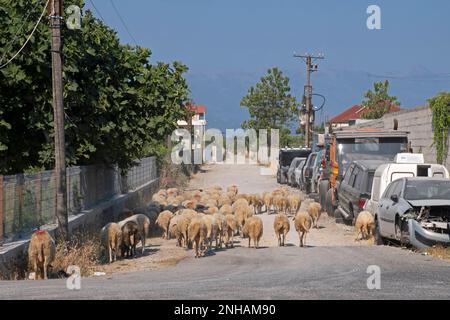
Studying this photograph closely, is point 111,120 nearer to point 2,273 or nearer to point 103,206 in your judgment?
point 103,206

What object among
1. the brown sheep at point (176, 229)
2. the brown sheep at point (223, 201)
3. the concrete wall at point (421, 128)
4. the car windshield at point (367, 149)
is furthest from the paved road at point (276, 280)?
the concrete wall at point (421, 128)

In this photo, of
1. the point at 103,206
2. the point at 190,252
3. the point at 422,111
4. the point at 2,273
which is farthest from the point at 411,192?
the point at 422,111

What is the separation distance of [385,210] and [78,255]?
6.72 m

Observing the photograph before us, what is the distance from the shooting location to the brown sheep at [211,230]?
18.6 meters

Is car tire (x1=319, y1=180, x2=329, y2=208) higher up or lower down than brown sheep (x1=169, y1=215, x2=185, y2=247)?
higher up

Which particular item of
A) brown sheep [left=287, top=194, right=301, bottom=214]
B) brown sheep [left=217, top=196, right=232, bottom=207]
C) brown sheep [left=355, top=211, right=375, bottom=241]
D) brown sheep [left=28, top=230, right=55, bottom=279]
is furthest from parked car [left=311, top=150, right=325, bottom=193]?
brown sheep [left=28, top=230, right=55, bottom=279]

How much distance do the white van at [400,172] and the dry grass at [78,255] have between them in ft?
23.4

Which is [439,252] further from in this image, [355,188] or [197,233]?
[355,188]

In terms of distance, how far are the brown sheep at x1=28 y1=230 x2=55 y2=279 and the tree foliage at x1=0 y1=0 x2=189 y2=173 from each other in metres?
6.33

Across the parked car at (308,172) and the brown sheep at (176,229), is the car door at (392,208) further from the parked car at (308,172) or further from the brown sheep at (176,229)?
the parked car at (308,172)

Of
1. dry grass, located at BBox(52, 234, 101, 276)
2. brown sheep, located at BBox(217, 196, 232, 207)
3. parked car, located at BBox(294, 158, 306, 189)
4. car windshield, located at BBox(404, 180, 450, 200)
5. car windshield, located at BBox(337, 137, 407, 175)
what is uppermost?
car windshield, located at BBox(337, 137, 407, 175)

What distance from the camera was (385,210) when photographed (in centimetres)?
1802

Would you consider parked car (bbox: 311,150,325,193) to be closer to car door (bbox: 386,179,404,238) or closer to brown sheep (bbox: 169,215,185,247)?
brown sheep (bbox: 169,215,185,247)

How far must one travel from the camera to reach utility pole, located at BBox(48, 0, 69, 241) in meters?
17.6
